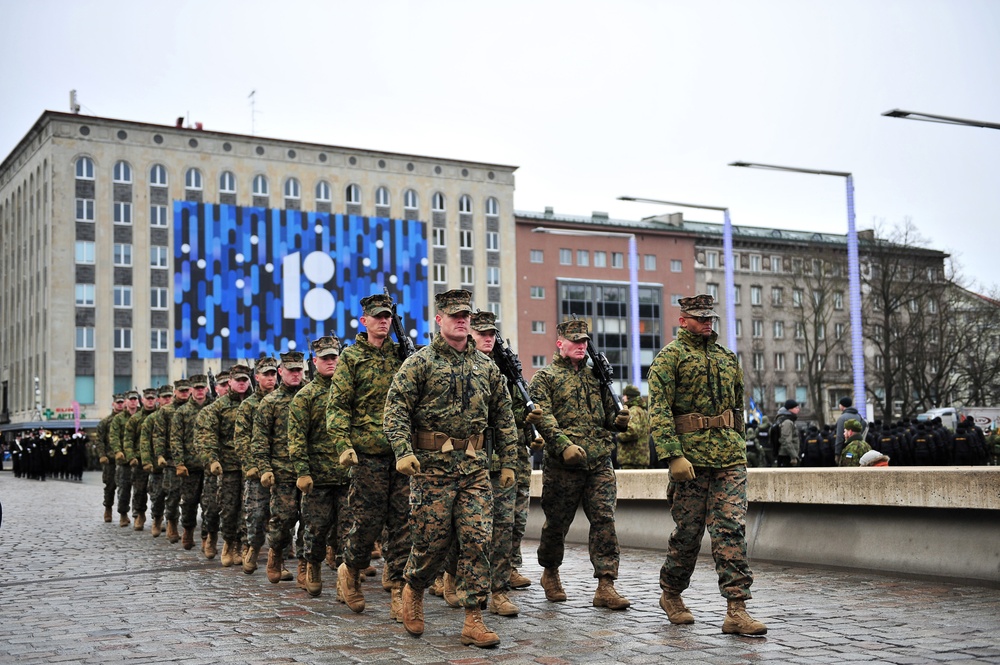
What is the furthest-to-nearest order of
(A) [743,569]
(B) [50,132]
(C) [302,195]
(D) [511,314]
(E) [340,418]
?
(D) [511,314]
(C) [302,195]
(B) [50,132]
(E) [340,418]
(A) [743,569]

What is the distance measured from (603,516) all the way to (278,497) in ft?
12.7

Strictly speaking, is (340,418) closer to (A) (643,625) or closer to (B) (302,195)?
(A) (643,625)

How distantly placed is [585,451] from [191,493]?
894 centimetres

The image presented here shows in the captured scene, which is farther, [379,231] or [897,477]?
[379,231]

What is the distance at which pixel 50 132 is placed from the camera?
7544 centimetres

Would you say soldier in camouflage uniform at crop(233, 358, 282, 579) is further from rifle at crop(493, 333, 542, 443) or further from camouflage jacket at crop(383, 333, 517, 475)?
camouflage jacket at crop(383, 333, 517, 475)

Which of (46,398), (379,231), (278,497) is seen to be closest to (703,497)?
(278,497)

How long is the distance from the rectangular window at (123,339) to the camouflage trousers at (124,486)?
2252 inches

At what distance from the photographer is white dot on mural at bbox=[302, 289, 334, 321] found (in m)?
83.4

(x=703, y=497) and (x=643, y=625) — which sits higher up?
(x=703, y=497)

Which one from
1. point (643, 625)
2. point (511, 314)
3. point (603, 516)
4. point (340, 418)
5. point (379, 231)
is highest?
point (379, 231)

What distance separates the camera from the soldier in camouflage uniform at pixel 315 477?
36.4ft

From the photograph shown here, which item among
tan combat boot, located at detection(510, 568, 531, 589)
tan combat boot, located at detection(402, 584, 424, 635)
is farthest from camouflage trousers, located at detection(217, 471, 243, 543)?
tan combat boot, located at detection(402, 584, 424, 635)

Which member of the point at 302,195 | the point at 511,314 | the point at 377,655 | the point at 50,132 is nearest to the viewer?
the point at 377,655
